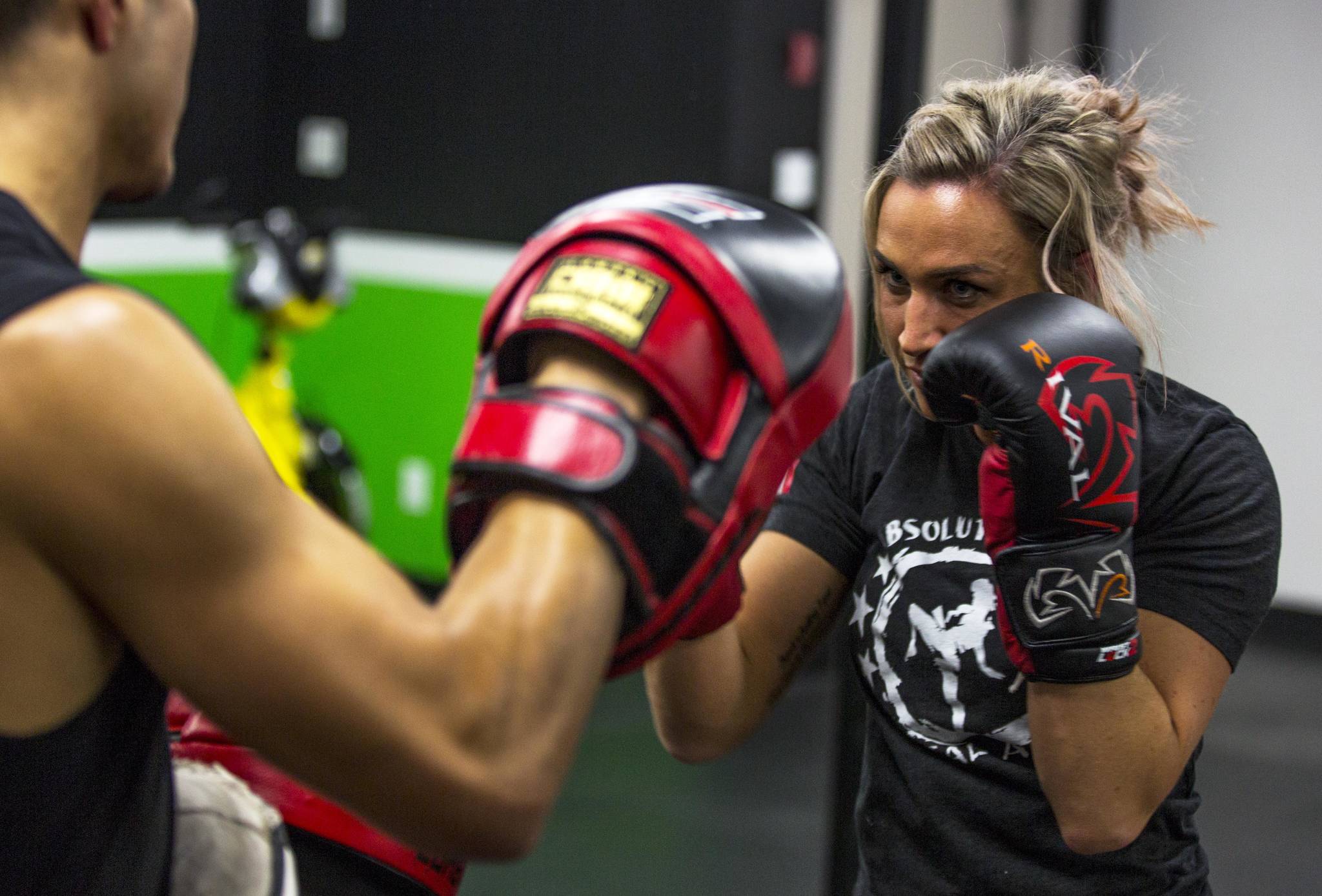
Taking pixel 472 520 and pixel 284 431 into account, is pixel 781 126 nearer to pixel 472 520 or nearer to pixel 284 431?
pixel 284 431

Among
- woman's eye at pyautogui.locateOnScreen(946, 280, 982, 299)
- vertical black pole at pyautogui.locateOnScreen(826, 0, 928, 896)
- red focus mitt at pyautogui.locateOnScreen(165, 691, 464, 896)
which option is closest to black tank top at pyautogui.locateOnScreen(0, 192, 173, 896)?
red focus mitt at pyautogui.locateOnScreen(165, 691, 464, 896)

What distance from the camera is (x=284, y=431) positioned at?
3.95 meters

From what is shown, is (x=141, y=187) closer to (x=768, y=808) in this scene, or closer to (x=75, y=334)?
(x=75, y=334)

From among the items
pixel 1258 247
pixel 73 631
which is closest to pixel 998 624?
pixel 73 631

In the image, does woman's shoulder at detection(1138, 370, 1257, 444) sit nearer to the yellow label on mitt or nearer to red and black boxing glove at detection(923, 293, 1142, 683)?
red and black boxing glove at detection(923, 293, 1142, 683)

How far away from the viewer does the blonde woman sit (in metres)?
1.07

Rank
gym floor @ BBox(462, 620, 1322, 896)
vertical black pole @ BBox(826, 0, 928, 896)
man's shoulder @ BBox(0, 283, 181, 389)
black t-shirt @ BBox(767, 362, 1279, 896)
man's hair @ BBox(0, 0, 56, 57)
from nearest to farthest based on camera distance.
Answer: man's shoulder @ BBox(0, 283, 181, 389) < man's hair @ BBox(0, 0, 56, 57) < black t-shirt @ BBox(767, 362, 1279, 896) < vertical black pole @ BBox(826, 0, 928, 896) < gym floor @ BBox(462, 620, 1322, 896)

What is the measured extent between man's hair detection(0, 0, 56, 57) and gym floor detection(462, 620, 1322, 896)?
2.00 metres

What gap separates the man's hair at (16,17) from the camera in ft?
2.43

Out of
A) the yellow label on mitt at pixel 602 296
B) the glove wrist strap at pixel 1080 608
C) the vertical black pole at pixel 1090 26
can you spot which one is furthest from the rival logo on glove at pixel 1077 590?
the vertical black pole at pixel 1090 26

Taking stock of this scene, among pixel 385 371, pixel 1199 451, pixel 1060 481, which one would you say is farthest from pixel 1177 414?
pixel 385 371

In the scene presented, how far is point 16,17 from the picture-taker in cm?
74

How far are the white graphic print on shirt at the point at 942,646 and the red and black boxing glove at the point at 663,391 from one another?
398 mm

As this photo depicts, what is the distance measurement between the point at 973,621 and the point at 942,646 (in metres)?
0.03
